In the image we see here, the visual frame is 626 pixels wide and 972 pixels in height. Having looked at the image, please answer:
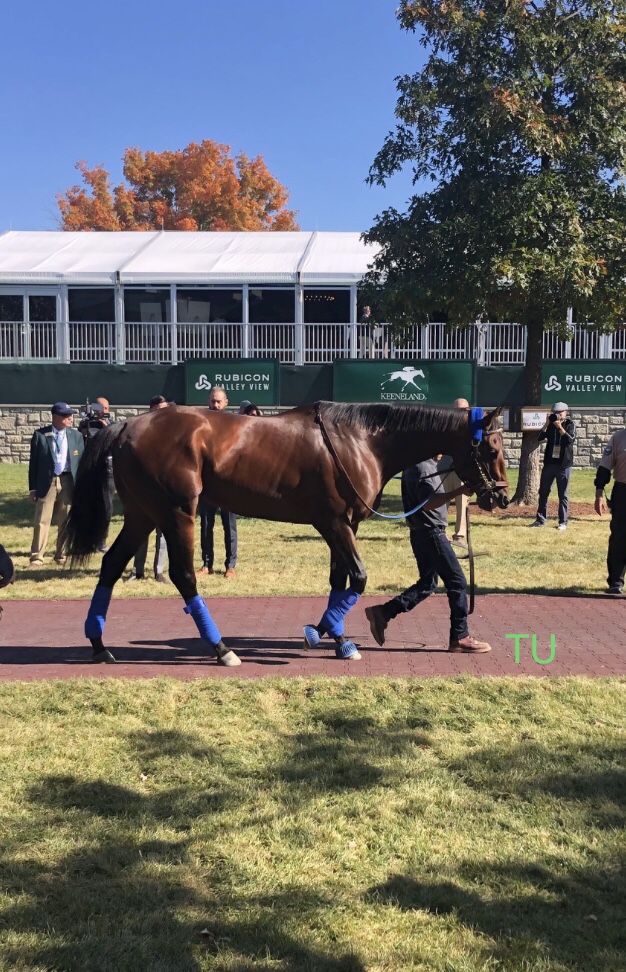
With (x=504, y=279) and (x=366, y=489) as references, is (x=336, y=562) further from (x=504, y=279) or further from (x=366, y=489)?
(x=504, y=279)

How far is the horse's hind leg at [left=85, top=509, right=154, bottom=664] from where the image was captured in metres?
7.12

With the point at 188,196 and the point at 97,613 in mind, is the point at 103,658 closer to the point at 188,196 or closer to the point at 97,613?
the point at 97,613

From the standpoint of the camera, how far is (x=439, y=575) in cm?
743

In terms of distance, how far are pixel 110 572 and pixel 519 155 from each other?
39.0 ft

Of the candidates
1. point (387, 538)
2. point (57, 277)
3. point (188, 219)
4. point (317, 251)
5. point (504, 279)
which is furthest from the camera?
point (188, 219)

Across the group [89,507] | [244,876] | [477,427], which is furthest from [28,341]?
[244,876]

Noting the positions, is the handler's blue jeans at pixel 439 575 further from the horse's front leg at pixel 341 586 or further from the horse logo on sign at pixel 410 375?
the horse logo on sign at pixel 410 375

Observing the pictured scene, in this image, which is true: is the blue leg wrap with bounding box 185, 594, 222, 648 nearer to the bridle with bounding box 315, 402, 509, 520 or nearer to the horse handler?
the horse handler

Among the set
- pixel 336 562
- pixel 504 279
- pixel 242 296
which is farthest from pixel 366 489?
pixel 242 296

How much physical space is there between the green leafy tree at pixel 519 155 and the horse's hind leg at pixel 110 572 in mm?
9454

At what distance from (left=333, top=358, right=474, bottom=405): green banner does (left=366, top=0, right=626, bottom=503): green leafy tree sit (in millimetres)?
5802

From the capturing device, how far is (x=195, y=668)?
7.02 metres

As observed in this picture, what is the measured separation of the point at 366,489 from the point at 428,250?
9.92 m

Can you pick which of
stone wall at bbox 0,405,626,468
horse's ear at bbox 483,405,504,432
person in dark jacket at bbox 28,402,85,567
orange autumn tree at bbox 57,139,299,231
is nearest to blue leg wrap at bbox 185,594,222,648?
horse's ear at bbox 483,405,504,432
